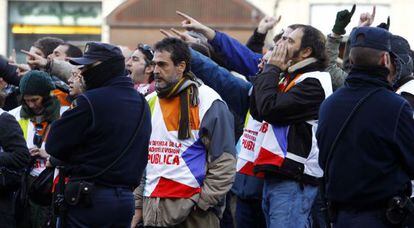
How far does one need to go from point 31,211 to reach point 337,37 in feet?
10.3

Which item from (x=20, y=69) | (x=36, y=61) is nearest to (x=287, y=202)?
(x=36, y=61)

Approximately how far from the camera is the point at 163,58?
315 inches

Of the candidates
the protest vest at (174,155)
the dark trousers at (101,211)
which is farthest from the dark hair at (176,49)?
the dark trousers at (101,211)

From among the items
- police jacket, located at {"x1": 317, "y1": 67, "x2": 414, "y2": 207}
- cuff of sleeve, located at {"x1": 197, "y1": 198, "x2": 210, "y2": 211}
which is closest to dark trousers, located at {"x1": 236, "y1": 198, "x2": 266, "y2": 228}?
cuff of sleeve, located at {"x1": 197, "y1": 198, "x2": 210, "y2": 211}

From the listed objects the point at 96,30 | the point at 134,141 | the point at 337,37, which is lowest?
the point at 96,30

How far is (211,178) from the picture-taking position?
7.83 meters

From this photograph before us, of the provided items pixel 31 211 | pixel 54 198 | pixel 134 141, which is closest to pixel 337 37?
pixel 134 141

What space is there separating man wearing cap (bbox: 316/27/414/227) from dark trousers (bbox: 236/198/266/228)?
5.22 feet

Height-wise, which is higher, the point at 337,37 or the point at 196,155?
the point at 337,37

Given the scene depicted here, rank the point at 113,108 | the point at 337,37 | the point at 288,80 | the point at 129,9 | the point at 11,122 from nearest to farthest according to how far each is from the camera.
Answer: the point at 113,108, the point at 288,80, the point at 337,37, the point at 11,122, the point at 129,9

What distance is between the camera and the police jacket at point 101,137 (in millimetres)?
7117

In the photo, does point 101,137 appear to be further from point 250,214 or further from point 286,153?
point 250,214

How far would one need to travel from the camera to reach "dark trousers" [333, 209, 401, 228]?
21.0ft

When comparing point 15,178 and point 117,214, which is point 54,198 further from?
point 15,178
